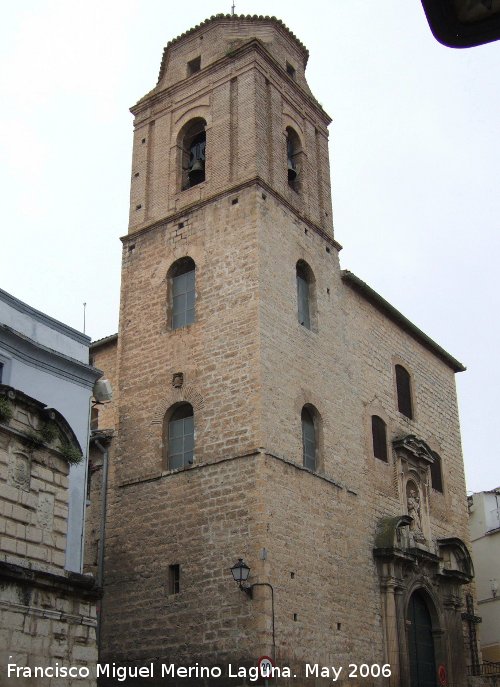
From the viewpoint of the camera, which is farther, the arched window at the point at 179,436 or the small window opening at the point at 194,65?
the small window opening at the point at 194,65

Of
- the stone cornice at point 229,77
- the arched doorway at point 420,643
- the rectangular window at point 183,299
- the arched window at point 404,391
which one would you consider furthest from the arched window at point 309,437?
the stone cornice at point 229,77

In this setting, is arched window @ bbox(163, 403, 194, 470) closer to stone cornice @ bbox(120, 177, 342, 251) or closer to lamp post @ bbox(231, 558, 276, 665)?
lamp post @ bbox(231, 558, 276, 665)

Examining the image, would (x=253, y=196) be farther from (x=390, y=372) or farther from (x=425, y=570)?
(x=425, y=570)

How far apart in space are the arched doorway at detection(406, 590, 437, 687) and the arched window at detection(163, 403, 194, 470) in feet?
19.8

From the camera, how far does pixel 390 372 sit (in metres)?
20.8

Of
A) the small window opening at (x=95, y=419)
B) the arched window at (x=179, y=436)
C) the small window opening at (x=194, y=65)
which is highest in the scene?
the small window opening at (x=194, y=65)

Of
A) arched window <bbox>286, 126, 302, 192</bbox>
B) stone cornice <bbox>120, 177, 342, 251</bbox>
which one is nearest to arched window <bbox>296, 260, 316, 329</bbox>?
stone cornice <bbox>120, 177, 342, 251</bbox>

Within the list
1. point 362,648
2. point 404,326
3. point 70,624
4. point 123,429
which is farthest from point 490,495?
point 70,624

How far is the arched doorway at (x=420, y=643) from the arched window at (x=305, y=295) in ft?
21.4

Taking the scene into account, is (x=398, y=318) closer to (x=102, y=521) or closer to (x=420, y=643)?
(x=420, y=643)

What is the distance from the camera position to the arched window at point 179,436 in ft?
53.7

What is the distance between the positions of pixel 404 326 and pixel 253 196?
646cm

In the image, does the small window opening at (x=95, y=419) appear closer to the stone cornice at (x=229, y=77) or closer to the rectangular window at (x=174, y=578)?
the rectangular window at (x=174, y=578)

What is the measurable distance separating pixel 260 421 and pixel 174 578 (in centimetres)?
329
